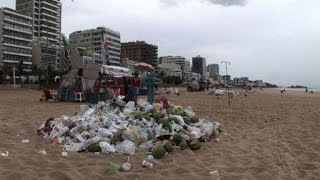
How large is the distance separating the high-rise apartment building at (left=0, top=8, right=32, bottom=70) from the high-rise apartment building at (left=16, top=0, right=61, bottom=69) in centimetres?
498

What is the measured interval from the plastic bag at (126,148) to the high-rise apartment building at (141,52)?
129 metres

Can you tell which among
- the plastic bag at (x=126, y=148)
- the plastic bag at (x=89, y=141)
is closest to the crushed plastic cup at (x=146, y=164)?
the plastic bag at (x=126, y=148)

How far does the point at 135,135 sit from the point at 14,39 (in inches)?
3707

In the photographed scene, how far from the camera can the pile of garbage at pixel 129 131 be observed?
647 centimetres

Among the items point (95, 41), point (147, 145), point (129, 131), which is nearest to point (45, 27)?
point (95, 41)

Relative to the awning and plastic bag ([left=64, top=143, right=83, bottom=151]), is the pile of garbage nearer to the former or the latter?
plastic bag ([left=64, top=143, right=83, bottom=151])

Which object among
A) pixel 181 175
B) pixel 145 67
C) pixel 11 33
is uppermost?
pixel 11 33

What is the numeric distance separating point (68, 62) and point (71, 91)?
74.8 inches

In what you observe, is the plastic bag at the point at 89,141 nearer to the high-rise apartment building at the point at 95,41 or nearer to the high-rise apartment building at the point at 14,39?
the high-rise apartment building at the point at 14,39

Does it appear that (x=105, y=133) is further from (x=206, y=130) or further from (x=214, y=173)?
(x=214, y=173)

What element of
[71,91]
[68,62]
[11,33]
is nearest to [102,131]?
[71,91]

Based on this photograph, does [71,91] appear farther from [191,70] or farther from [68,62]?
[191,70]

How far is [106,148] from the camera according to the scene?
6305 millimetres

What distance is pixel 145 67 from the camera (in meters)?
21.6
